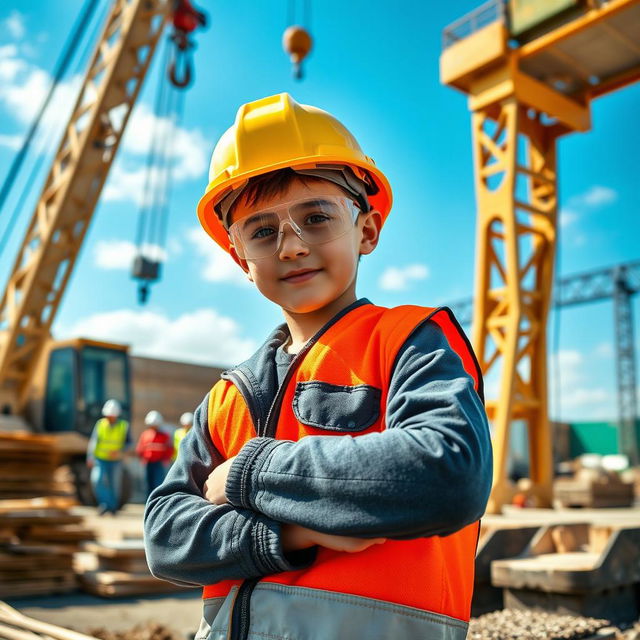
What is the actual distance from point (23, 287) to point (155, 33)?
580 centimetres

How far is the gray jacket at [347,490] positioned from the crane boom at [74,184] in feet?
41.6

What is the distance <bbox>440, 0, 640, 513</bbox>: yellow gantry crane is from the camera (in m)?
8.84

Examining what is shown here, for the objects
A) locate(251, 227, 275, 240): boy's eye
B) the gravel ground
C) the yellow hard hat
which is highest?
the yellow hard hat

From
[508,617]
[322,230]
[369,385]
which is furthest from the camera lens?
[508,617]

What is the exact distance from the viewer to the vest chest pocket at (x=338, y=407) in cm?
119

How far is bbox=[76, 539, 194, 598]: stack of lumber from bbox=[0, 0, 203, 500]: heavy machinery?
6484 millimetres

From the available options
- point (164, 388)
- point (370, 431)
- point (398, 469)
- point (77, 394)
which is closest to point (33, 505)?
point (370, 431)

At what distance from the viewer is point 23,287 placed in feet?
42.7

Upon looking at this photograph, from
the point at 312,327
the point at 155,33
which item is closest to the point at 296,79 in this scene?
the point at 155,33

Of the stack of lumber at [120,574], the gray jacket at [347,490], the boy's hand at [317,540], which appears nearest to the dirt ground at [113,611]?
the stack of lumber at [120,574]

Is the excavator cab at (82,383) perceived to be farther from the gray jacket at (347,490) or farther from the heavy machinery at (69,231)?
the gray jacket at (347,490)

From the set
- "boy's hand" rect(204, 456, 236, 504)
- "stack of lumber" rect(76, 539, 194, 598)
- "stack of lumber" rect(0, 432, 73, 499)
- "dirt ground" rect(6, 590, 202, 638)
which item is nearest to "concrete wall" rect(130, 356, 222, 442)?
"stack of lumber" rect(0, 432, 73, 499)

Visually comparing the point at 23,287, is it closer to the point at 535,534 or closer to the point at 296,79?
the point at 296,79

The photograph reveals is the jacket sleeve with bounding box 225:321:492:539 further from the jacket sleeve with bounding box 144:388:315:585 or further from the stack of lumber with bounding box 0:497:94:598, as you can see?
the stack of lumber with bounding box 0:497:94:598
